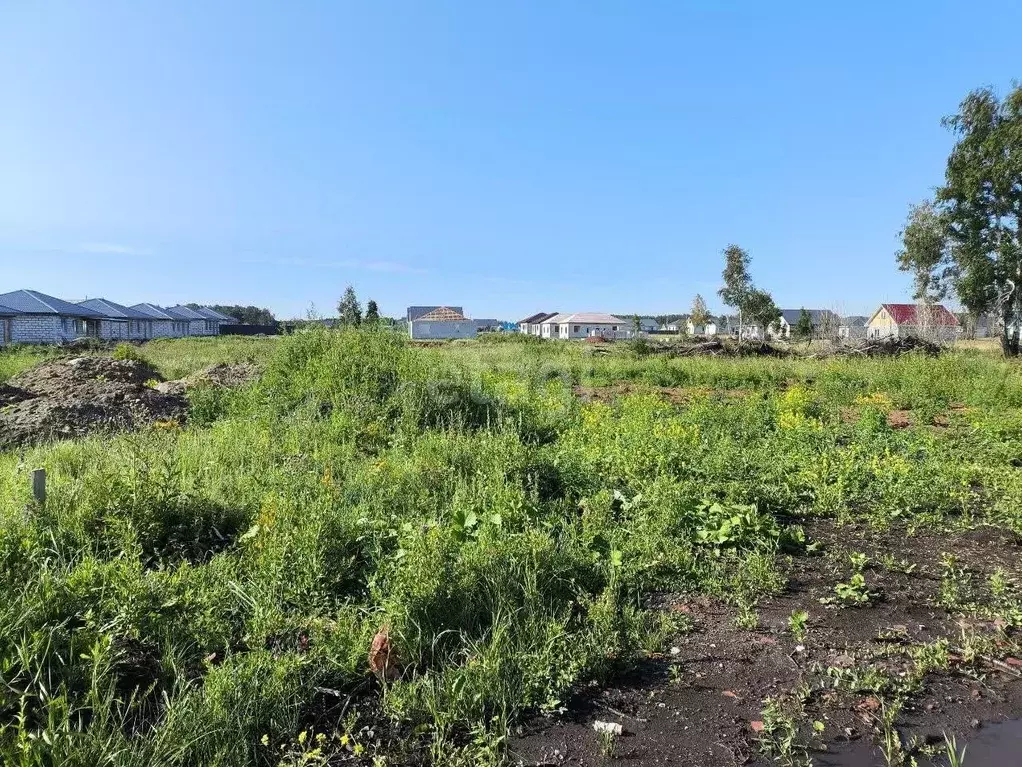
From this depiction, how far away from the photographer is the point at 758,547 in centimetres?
446

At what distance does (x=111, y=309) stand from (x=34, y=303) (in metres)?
13.4

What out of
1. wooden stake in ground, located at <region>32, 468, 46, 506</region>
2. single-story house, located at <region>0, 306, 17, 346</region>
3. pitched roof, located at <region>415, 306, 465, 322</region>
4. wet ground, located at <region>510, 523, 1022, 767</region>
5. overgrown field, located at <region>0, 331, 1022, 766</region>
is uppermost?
pitched roof, located at <region>415, 306, 465, 322</region>

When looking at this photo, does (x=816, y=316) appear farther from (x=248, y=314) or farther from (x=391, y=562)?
(x=248, y=314)

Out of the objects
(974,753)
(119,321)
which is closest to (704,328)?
(119,321)

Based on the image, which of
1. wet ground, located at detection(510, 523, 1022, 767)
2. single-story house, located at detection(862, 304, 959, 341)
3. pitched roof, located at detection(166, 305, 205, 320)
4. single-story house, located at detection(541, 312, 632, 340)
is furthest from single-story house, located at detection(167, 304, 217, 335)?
wet ground, located at detection(510, 523, 1022, 767)

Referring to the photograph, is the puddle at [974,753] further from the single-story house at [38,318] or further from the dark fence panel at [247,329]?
the dark fence panel at [247,329]

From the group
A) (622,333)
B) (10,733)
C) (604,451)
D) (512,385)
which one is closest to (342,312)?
(512,385)

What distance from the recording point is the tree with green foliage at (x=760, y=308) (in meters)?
49.4

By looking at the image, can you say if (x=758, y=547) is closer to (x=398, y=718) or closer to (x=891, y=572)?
(x=891, y=572)

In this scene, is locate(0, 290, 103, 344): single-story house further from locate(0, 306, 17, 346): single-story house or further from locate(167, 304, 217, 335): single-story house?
locate(167, 304, 217, 335): single-story house

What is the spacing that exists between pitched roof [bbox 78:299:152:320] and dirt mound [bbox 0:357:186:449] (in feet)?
163

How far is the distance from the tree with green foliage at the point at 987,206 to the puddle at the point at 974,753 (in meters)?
31.2

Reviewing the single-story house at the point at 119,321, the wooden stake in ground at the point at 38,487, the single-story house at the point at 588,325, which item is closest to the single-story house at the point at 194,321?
the single-story house at the point at 119,321

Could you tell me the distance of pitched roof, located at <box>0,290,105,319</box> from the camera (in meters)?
44.3
